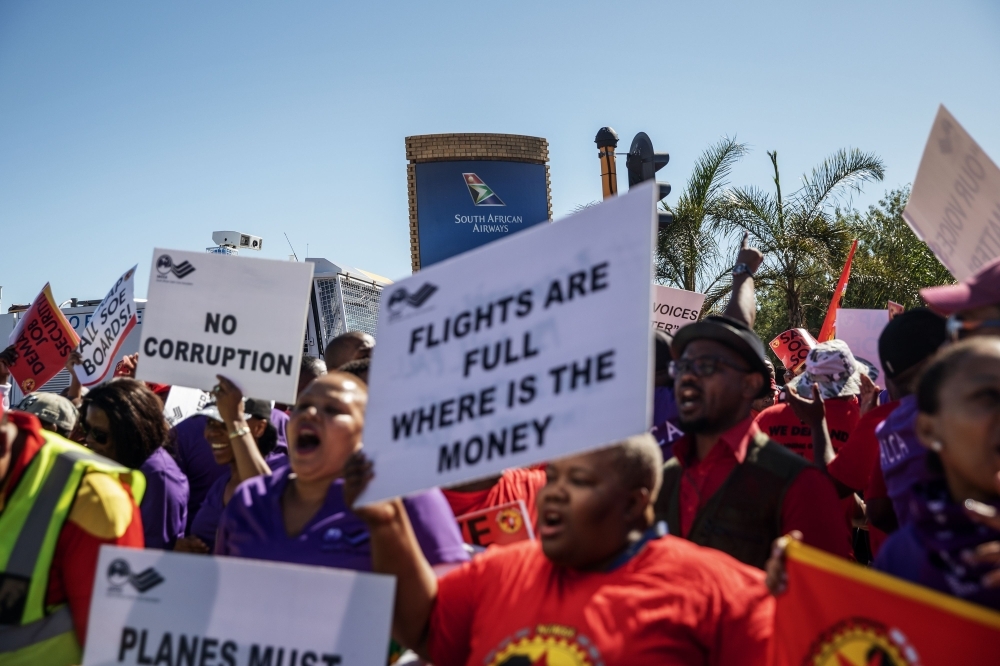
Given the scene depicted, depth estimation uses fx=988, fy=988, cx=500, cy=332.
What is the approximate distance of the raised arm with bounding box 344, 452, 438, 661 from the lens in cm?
265

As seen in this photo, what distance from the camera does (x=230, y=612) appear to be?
8.96ft

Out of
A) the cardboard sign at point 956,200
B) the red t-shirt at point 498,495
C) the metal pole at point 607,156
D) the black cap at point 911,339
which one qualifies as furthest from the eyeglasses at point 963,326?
the metal pole at point 607,156

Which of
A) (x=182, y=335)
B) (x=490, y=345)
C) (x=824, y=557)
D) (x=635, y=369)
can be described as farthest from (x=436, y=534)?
(x=182, y=335)

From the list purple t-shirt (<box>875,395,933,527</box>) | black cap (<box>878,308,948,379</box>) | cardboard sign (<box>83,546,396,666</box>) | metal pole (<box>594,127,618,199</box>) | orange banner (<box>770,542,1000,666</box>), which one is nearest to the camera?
orange banner (<box>770,542,1000,666</box>)

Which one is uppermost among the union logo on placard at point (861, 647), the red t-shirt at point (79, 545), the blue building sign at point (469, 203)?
the blue building sign at point (469, 203)

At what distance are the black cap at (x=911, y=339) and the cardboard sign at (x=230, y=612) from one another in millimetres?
2630

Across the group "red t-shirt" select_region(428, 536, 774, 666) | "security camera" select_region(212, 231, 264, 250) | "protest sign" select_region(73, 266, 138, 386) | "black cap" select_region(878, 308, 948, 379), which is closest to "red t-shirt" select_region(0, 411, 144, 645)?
"red t-shirt" select_region(428, 536, 774, 666)

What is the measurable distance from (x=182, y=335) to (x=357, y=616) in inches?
84.4

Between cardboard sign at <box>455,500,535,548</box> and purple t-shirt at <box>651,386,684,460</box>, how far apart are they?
48.6 inches

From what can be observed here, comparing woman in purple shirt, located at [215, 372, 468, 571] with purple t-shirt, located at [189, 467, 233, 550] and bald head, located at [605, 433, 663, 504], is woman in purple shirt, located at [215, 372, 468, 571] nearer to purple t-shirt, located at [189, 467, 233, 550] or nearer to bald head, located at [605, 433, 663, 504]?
bald head, located at [605, 433, 663, 504]

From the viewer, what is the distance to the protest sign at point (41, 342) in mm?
8062

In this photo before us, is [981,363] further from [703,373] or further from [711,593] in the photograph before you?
[703,373]

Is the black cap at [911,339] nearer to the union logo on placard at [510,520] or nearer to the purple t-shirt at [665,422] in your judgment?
the purple t-shirt at [665,422]

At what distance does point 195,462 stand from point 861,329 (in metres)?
5.81
